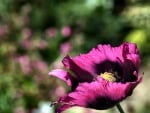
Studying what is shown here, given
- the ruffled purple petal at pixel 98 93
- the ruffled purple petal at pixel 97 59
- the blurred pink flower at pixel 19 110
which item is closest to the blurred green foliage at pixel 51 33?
the blurred pink flower at pixel 19 110

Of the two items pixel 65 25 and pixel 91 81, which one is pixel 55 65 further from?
pixel 91 81

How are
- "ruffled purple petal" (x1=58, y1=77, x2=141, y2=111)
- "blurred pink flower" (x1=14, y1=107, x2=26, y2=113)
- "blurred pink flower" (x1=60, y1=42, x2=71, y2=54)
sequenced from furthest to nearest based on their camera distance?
1. "blurred pink flower" (x1=60, y1=42, x2=71, y2=54)
2. "blurred pink flower" (x1=14, y1=107, x2=26, y2=113)
3. "ruffled purple petal" (x1=58, y1=77, x2=141, y2=111)

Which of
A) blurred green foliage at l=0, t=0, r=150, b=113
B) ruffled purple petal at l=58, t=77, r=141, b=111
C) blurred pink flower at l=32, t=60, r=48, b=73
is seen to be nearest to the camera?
ruffled purple petal at l=58, t=77, r=141, b=111

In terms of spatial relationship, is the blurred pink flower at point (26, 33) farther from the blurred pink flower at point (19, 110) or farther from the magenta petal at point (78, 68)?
the magenta petal at point (78, 68)

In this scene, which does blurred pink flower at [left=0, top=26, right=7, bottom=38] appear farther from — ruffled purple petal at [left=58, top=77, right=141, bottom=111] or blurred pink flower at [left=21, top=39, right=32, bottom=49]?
ruffled purple petal at [left=58, top=77, right=141, bottom=111]

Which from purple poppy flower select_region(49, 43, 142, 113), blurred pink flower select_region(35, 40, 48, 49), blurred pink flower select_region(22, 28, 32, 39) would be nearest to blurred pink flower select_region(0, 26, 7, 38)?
blurred pink flower select_region(22, 28, 32, 39)

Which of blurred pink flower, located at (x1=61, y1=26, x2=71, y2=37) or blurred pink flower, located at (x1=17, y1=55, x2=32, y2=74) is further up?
blurred pink flower, located at (x1=61, y1=26, x2=71, y2=37)
